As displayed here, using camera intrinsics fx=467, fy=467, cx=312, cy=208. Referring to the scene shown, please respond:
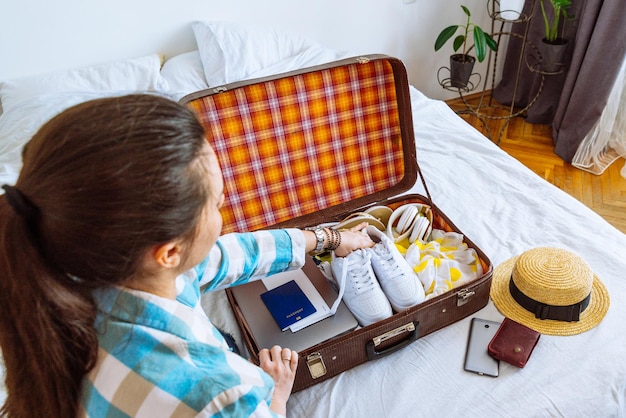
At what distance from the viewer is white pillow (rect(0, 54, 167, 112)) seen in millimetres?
1463

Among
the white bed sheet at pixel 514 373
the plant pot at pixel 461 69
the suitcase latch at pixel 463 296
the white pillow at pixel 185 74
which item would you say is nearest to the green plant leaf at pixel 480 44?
the plant pot at pixel 461 69

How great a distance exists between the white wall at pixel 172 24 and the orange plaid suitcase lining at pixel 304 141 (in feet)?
3.08

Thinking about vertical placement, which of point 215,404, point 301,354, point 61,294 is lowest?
point 301,354

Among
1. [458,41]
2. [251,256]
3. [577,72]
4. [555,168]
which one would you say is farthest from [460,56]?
[251,256]

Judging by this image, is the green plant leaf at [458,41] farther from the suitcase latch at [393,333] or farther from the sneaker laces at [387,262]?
the suitcase latch at [393,333]

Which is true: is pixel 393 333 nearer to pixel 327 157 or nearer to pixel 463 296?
pixel 463 296

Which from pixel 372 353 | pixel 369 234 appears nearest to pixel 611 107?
pixel 369 234

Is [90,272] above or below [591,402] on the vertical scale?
above

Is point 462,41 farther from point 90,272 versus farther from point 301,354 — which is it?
point 90,272

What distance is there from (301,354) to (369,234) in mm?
336

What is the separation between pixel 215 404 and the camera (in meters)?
0.54

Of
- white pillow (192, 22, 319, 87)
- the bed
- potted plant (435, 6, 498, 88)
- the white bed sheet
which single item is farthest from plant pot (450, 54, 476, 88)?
the white bed sheet

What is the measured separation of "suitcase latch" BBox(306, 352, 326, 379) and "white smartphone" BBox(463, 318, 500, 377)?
26 centimetres

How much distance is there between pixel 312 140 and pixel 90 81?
88 centimetres
